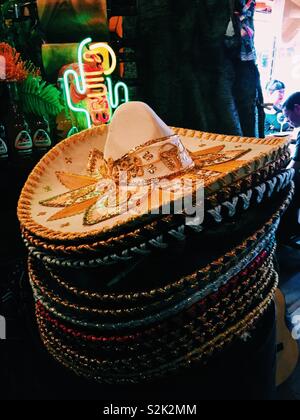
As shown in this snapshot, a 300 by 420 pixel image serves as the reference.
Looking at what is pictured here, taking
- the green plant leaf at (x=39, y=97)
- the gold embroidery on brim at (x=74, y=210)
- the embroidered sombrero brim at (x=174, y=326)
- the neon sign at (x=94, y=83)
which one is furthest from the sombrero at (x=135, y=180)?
the neon sign at (x=94, y=83)

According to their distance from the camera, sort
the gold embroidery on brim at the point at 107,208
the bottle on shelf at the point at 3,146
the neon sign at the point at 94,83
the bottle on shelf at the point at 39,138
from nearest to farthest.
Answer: the gold embroidery on brim at the point at 107,208
the bottle on shelf at the point at 3,146
the bottle on shelf at the point at 39,138
the neon sign at the point at 94,83

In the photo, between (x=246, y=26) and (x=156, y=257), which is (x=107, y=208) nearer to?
(x=156, y=257)

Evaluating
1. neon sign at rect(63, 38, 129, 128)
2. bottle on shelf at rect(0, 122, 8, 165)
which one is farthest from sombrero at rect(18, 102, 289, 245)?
neon sign at rect(63, 38, 129, 128)

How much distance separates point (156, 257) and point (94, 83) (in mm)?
1384

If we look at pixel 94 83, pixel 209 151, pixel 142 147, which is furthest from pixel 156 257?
pixel 94 83

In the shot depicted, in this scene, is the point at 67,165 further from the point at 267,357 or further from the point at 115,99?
the point at 115,99

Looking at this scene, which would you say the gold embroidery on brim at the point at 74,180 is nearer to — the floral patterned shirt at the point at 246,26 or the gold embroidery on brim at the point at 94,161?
Result: the gold embroidery on brim at the point at 94,161

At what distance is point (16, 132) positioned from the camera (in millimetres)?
1362

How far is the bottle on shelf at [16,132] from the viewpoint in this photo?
1353mm

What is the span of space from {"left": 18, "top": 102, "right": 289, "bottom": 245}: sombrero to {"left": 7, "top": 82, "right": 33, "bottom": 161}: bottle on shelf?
629 millimetres

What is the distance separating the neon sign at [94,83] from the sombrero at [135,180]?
957 mm
